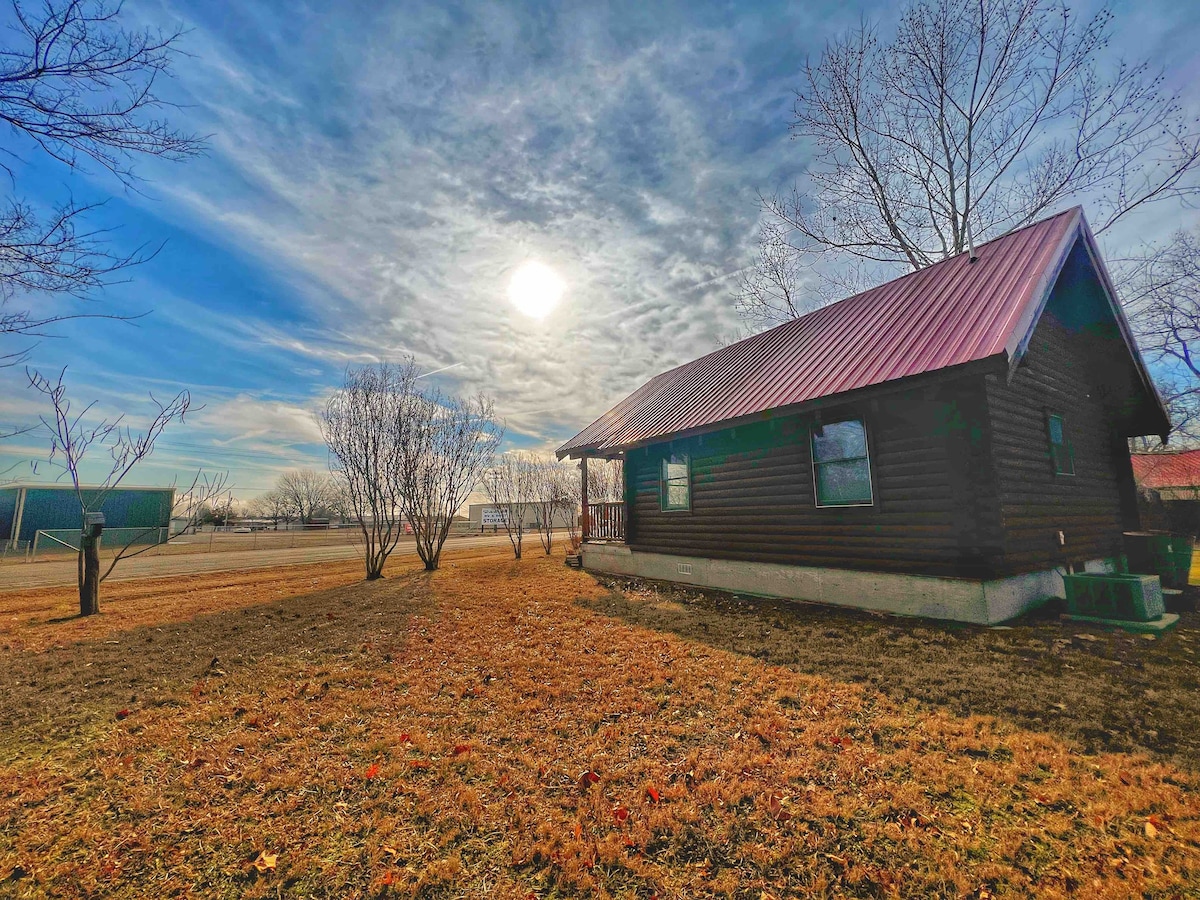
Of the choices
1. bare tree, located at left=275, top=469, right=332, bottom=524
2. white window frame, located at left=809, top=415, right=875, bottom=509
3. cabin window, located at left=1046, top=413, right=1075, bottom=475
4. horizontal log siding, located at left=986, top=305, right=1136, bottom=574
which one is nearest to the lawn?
horizontal log siding, located at left=986, top=305, right=1136, bottom=574

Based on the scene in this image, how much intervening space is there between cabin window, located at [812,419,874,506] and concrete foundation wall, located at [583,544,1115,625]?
1176mm

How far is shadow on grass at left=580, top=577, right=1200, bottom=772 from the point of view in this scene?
3.62 m

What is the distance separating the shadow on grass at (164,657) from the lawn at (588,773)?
4cm

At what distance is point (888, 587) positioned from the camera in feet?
22.8

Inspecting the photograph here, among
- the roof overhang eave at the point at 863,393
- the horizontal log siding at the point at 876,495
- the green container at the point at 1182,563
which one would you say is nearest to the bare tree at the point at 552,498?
the horizontal log siding at the point at 876,495

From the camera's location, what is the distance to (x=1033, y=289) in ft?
21.1

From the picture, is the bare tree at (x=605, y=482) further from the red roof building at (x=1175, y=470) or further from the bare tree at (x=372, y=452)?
the red roof building at (x=1175, y=470)

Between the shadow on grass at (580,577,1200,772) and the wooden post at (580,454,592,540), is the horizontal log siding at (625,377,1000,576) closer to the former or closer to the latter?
the shadow on grass at (580,577,1200,772)

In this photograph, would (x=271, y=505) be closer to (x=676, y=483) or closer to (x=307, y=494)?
(x=307, y=494)

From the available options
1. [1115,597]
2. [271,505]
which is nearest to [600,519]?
[1115,597]

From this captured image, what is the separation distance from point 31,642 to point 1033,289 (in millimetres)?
14570

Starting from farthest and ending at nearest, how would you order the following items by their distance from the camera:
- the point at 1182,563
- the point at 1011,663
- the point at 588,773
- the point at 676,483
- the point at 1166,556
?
the point at 676,483, the point at 1166,556, the point at 1182,563, the point at 1011,663, the point at 588,773

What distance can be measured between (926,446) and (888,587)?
214 centimetres

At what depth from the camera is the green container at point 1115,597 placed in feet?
20.0
